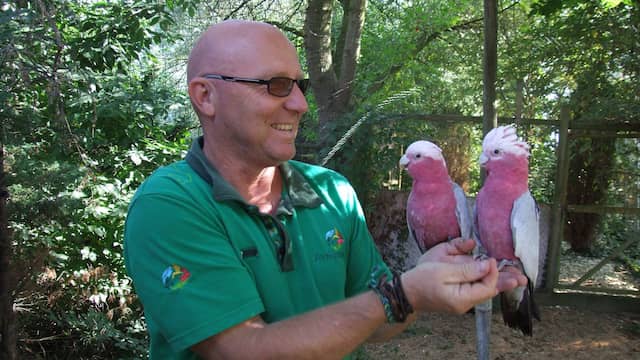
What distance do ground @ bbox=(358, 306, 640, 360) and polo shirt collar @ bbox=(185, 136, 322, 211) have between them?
8.94ft

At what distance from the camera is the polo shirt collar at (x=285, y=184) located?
1.31 m

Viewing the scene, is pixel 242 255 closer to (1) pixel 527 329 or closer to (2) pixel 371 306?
(2) pixel 371 306

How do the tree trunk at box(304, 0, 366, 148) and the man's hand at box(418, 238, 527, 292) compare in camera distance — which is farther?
the tree trunk at box(304, 0, 366, 148)

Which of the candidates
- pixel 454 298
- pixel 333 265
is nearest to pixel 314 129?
pixel 333 265

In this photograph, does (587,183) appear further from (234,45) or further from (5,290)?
(5,290)

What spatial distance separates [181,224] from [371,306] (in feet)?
1.58

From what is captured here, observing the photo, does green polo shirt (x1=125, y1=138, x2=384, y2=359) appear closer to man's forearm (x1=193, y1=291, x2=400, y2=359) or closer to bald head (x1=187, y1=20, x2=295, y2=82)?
man's forearm (x1=193, y1=291, x2=400, y2=359)

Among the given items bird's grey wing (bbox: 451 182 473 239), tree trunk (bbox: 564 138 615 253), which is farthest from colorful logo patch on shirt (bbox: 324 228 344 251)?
tree trunk (bbox: 564 138 615 253)

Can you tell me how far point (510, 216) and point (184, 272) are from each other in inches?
35.5

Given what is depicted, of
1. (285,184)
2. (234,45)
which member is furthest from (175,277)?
(234,45)

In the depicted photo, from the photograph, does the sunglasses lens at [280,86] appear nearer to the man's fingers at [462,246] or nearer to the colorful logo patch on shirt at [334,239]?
the colorful logo patch on shirt at [334,239]

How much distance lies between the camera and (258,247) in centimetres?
129

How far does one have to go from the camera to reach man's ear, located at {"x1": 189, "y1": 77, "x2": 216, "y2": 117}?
1366mm

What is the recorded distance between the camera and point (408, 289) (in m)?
1.13
